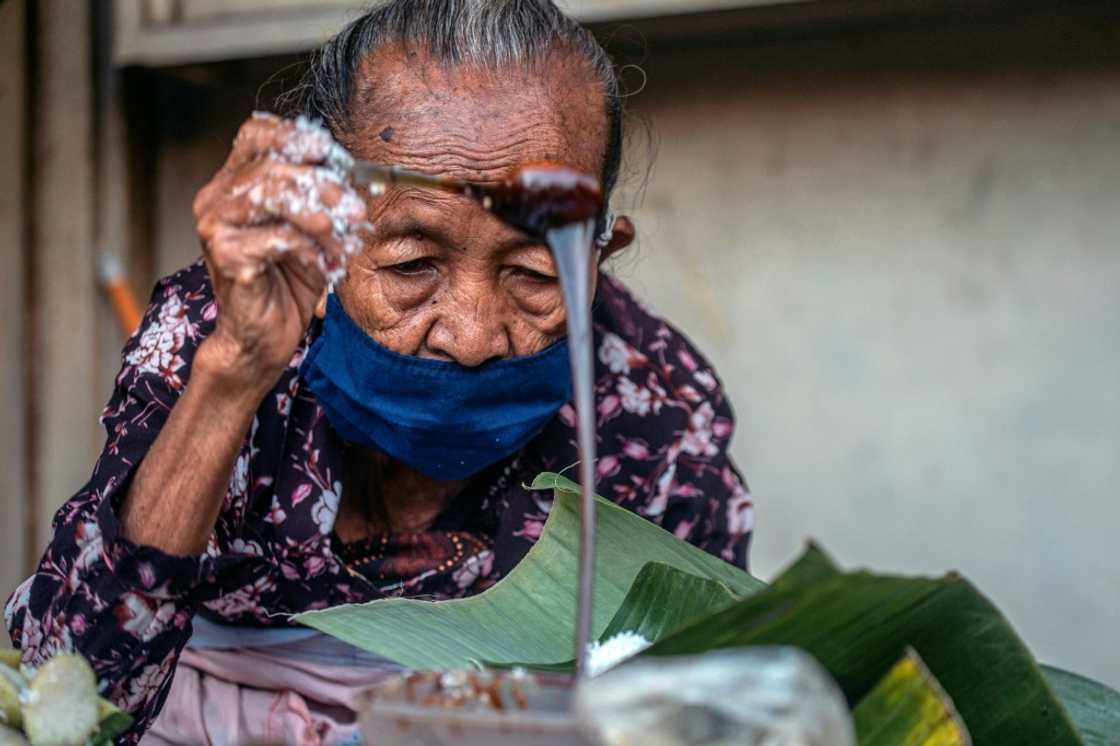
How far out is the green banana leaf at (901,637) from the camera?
0.94 m

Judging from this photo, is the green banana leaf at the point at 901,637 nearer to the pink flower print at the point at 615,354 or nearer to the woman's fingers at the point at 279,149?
the woman's fingers at the point at 279,149

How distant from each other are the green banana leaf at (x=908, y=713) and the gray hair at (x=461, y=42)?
1.15 meters

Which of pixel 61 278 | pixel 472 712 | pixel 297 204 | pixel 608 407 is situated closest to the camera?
pixel 472 712

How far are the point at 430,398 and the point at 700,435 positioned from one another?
0.70 metres

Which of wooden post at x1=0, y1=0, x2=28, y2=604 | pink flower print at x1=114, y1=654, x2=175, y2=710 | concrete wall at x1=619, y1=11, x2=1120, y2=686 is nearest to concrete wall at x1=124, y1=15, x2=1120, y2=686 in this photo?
concrete wall at x1=619, y1=11, x2=1120, y2=686

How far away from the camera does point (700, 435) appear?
7.82 ft

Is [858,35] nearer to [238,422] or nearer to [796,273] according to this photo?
[796,273]

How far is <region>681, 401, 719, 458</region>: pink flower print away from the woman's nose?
0.64 meters

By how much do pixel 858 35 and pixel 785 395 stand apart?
36.8 inches

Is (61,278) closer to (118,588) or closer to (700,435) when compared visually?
(700,435)

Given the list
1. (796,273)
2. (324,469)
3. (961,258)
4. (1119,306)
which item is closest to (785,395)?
(796,273)

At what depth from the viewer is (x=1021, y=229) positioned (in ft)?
11.1

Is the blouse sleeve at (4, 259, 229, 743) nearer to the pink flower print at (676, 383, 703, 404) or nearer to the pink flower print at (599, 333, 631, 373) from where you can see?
the pink flower print at (599, 333, 631, 373)

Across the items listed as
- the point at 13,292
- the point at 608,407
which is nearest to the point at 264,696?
the point at 608,407
